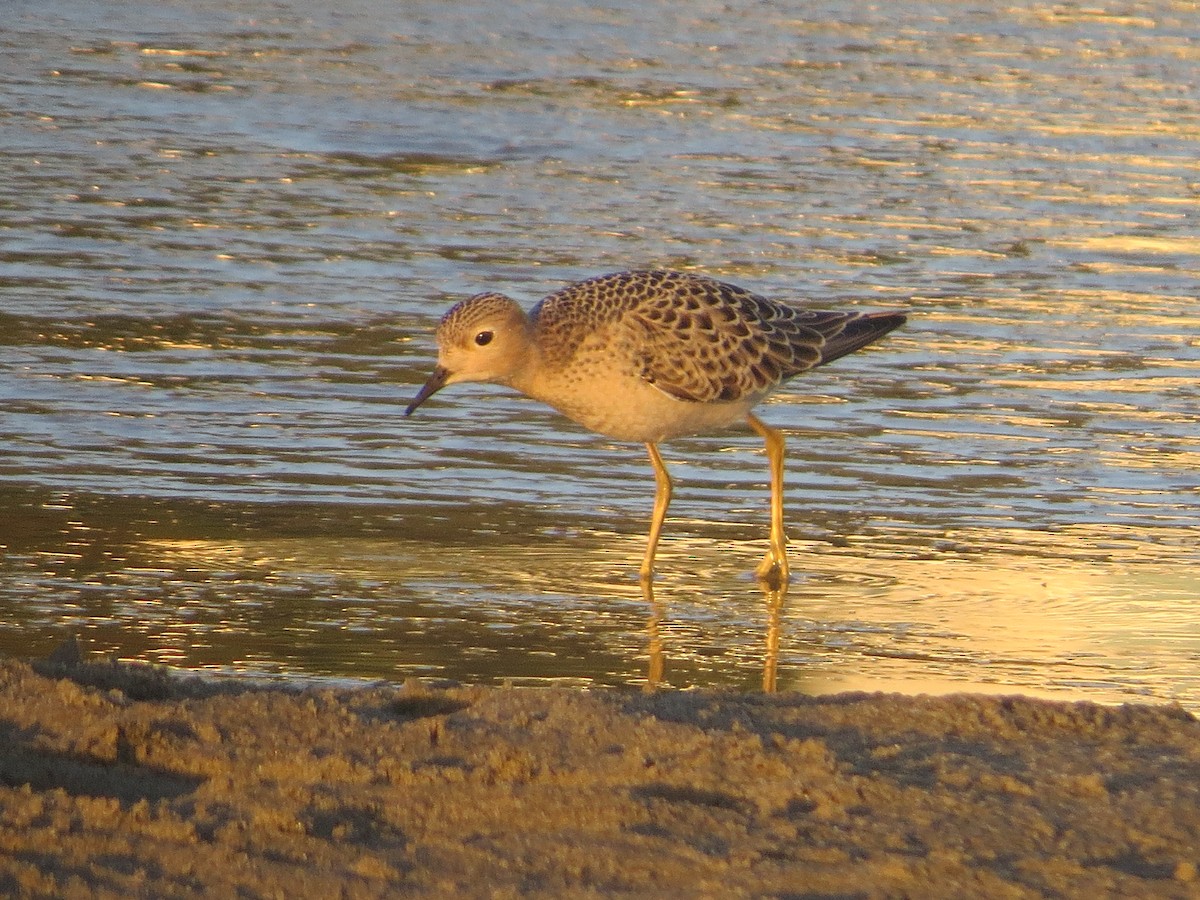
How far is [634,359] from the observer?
712cm

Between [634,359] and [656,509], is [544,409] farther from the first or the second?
[656,509]

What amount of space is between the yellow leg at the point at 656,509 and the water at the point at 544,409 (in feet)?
0.25

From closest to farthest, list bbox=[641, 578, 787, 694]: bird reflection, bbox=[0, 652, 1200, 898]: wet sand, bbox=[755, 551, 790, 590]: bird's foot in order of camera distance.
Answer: bbox=[0, 652, 1200, 898]: wet sand < bbox=[641, 578, 787, 694]: bird reflection < bbox=[755, 551, 790, 590]: bird's foot

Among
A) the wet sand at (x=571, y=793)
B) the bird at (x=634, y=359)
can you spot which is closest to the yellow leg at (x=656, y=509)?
the bird at (x=634, y=359)

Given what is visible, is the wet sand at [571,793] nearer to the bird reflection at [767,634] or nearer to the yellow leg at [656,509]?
the bird reflection at [767,634]

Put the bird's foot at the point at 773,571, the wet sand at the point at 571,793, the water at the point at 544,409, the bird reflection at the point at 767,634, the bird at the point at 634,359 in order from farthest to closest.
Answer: the bird at the point at 634,359 < the bird's foot at the point at 773,571 < the water at the point at 544,409 < the bird reflection at the point at 767,634 < the wet sand at the point at 571,793

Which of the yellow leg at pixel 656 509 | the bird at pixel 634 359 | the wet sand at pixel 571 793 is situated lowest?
the yellow leg at pixel 656 509

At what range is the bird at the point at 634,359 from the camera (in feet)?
22.9

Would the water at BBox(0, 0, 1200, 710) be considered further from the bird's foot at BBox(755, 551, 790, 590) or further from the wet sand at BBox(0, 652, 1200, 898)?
the wet sand at BBox(0, 652, 1200, 898)

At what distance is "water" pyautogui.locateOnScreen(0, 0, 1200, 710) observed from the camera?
19.8 ft

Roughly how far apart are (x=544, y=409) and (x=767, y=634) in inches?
102

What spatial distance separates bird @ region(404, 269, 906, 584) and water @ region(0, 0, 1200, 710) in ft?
1.11

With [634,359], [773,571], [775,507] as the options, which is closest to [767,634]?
[773,571]

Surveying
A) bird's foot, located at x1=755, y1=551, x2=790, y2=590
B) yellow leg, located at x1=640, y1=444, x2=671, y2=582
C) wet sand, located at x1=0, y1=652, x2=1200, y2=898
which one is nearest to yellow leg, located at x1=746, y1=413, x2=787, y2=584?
bird's foot, located at x1=755, y1=551, x2=790, y2=590
